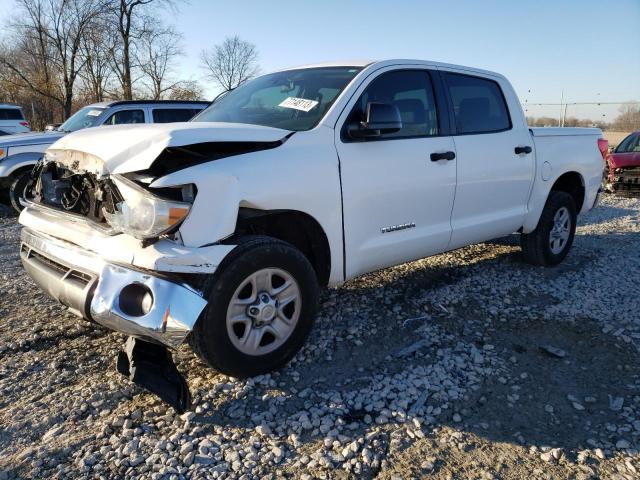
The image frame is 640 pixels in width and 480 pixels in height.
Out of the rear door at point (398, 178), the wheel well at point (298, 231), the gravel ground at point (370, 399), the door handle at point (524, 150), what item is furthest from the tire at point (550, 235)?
the wheel well at point (298, 231)

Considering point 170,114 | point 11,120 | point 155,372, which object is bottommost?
point 155,372

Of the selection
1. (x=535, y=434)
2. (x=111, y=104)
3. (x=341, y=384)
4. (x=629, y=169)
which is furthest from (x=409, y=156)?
(x=629, y=169)

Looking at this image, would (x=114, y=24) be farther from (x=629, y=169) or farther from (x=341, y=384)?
(x=341, y=384)

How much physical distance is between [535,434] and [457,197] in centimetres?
198

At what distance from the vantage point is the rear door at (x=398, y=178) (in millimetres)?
3320

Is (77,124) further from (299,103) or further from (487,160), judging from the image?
(487,160)

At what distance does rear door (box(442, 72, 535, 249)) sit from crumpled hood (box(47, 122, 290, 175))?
173 cm

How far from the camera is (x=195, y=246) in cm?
255

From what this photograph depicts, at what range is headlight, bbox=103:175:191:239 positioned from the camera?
2475mm

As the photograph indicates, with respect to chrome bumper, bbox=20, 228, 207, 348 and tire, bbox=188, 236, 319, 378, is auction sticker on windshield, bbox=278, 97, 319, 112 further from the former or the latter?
chrome bumper, bbox=20, 228, 207, 348

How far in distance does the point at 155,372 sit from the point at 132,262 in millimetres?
612

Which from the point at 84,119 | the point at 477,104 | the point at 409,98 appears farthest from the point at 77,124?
the point at 477,104

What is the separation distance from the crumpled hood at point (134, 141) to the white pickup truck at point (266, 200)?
0.01 m

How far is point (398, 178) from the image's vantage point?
139 inches
